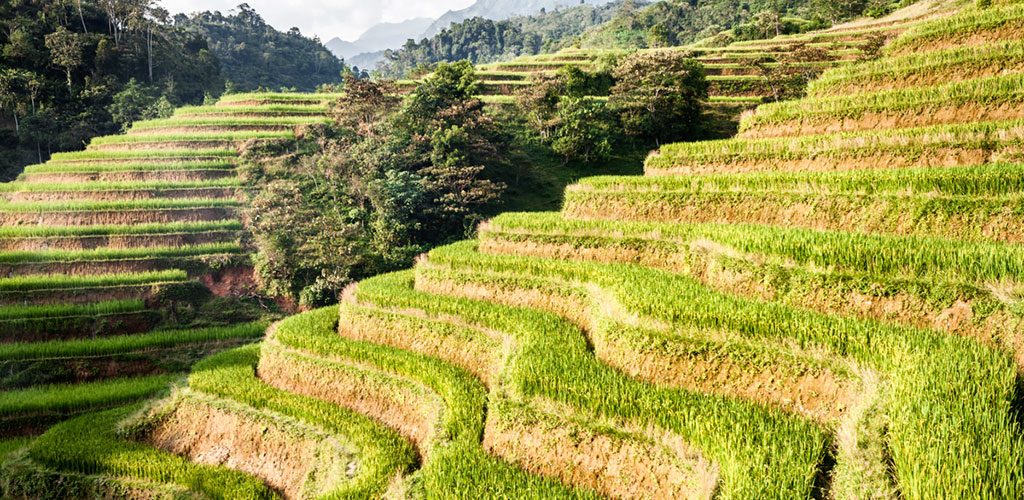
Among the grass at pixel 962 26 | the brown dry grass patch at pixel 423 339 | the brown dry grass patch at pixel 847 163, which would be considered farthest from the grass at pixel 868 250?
the grass at pixel 962 26

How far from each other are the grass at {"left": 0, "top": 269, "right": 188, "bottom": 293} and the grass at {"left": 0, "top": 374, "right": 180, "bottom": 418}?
5.60 metres

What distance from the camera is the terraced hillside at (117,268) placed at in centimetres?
1349

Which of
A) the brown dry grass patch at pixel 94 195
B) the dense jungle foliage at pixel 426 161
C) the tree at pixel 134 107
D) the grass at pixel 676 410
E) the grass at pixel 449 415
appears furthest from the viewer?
the tree at pixel 134 107

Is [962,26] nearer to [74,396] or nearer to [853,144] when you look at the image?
[853,144]

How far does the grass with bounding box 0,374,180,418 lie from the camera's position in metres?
11.5

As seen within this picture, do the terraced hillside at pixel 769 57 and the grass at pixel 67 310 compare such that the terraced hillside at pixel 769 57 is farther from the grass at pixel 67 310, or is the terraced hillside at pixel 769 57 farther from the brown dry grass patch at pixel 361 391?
the brown dry grass patch at pixel 361 391

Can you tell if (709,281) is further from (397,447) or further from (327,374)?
(327,374)

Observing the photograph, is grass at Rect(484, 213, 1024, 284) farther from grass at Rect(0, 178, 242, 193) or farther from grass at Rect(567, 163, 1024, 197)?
grass at Rect(0, 178, 242, 193)

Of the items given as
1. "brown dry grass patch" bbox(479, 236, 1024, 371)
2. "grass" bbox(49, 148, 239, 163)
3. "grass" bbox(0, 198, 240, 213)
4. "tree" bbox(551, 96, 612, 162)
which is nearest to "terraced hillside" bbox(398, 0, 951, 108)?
"tree" bbox(551, 96, 612, 162)

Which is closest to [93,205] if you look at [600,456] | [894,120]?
[600,456]

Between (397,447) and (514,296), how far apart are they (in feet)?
12.9

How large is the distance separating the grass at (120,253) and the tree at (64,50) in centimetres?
2210

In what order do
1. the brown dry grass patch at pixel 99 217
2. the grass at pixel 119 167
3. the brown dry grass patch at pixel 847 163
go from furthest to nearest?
1. the grass at pixel 119 167
2. the brown dry grass patch at pixel 99 217
3. the brown dry grass patch at pixel 847 163

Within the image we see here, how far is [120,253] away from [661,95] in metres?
30.3
